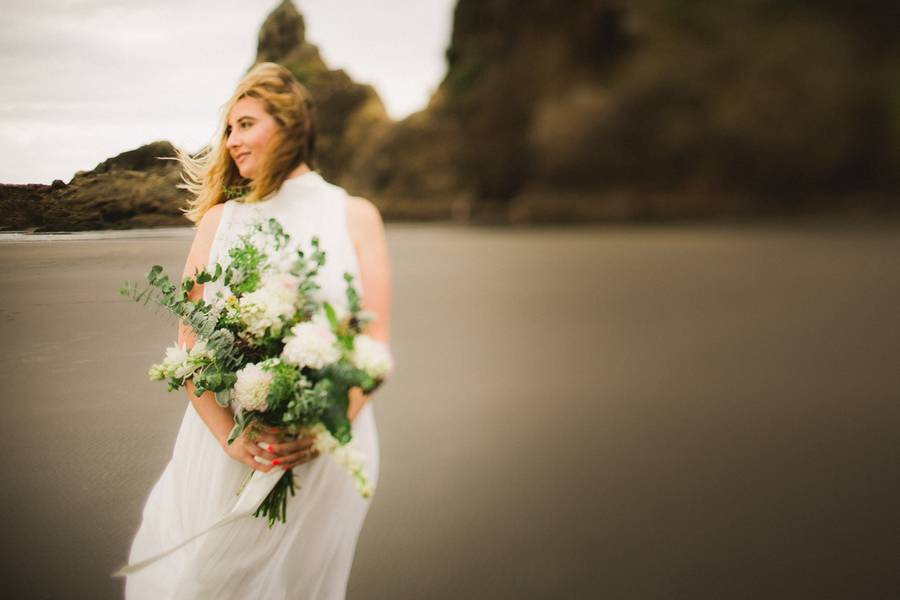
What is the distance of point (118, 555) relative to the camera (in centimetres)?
167

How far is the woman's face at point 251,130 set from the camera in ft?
3.92

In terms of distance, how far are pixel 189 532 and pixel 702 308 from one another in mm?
2876

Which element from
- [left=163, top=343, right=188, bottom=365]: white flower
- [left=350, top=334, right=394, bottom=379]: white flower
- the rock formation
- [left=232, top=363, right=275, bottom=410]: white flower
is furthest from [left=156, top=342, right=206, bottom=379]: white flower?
the rock formation

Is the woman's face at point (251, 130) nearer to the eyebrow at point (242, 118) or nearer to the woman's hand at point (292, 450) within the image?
the eyebrow at point (242, 118)

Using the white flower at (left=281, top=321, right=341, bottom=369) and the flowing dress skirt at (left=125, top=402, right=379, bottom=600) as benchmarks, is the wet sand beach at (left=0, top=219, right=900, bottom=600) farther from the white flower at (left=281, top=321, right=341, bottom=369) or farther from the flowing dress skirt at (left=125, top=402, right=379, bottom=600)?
the white flower at (left=281, top=321, right=341, bottom=369)

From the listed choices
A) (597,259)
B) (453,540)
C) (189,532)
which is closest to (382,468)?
(453,540)

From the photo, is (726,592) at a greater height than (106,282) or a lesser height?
lesser

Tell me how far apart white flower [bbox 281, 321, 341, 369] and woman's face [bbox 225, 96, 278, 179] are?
1.31 feet

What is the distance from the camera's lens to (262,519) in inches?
48.6

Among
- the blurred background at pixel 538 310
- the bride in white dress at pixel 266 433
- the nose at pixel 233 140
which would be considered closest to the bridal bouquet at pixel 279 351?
the bride in white dress at pixel 266 433

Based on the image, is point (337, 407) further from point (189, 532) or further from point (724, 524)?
point (724, 524)

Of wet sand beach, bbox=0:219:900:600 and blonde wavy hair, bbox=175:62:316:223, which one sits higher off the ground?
blonde wavy hair, bbox=175:62:316:223

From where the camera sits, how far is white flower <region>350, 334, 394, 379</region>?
38.8 inches

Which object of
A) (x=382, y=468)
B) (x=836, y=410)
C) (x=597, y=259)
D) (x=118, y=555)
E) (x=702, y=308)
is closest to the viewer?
(x=118, y=555)
